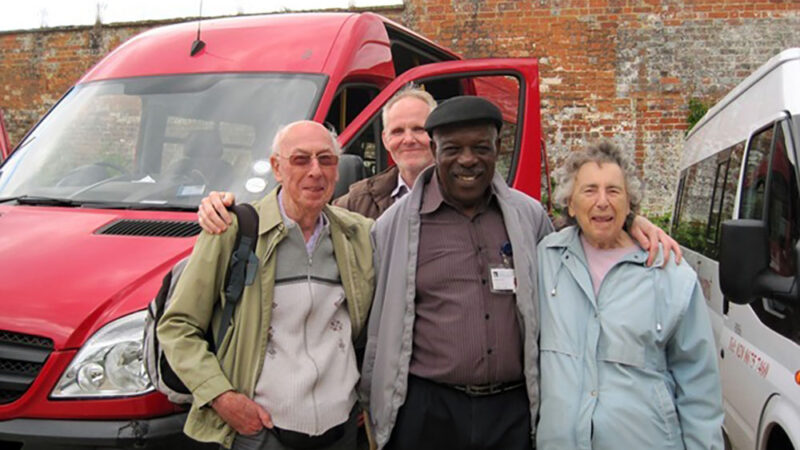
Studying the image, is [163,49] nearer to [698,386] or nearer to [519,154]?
[519,154]

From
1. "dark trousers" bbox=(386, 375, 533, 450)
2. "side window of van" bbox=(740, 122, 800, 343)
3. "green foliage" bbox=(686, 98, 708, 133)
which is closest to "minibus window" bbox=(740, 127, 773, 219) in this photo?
"side window of van" bbox=(740, 122, 800, 343)

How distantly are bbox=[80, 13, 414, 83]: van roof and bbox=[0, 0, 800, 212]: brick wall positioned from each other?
634cm

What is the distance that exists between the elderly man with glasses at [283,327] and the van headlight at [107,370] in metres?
0.44

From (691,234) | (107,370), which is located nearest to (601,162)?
(107,370)

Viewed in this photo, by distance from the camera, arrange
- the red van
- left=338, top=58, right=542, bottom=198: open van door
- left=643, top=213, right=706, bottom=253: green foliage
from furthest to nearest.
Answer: left=643, top=213, right=706, bottom=253: green foliage → left=338, top=58, right=542, bottom=198: open van door → the red van

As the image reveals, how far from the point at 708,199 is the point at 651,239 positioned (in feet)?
9.34

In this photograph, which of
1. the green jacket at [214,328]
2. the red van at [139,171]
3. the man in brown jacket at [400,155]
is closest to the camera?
the green jacket at [214,328]

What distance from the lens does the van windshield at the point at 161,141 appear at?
364cm

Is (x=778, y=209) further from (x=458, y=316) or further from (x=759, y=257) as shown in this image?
(x=458, y=316)

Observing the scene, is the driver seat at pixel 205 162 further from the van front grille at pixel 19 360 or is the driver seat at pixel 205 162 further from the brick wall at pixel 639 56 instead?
the brick wall at pixel 639 56

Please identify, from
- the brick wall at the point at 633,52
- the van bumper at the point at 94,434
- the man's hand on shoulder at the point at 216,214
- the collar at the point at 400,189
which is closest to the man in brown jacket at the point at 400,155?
the collar at the point at 400,189

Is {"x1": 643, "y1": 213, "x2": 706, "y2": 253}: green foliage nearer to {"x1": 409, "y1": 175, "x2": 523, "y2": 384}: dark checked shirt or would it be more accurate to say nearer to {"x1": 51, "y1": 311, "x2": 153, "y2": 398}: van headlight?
{"x1": 409, "y1": 175, "x2": 523, "y2": 384}: dark checked shirt

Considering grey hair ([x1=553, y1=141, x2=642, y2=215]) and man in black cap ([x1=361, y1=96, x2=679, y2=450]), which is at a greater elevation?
grey hair ([x1=553, y1=141, x2=642, y2=215])

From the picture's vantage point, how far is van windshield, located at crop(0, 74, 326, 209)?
364cm
